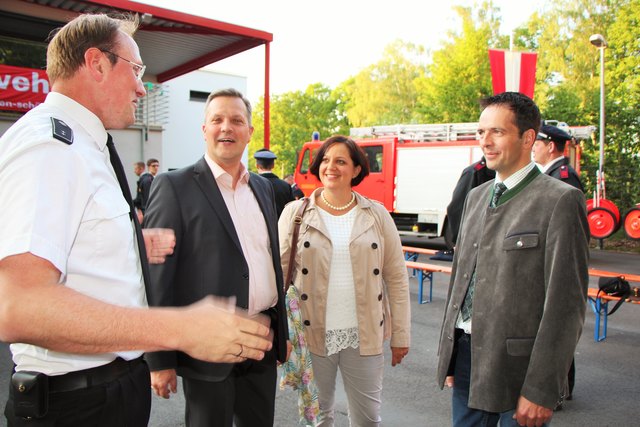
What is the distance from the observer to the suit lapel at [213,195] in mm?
2242

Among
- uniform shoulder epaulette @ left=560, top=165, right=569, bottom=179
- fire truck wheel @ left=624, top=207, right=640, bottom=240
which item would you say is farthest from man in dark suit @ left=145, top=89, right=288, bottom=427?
fire truck wheel @ left=624, top=207, right=640, bottom=240

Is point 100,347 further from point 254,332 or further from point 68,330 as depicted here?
point 254,332

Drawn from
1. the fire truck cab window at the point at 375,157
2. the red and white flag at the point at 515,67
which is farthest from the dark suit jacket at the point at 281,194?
the fire truck cab window at the point at 375,157

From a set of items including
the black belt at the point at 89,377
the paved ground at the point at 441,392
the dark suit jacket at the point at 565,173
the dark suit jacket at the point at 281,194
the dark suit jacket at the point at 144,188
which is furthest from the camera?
the dark suit jacket at the point at 144,188

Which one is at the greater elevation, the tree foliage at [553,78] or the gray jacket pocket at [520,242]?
the tree foliage at [553,78]

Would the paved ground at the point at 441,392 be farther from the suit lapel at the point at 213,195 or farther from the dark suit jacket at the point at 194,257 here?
the suit lapel at the point at 213,195

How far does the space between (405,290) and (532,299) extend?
1.04 meters

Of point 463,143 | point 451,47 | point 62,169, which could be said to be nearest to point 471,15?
point 451,47

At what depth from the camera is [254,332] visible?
105 cm

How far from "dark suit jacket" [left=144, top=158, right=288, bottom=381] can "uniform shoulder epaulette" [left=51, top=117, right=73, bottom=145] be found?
95 centimetres

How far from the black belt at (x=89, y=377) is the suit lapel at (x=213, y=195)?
84 cm

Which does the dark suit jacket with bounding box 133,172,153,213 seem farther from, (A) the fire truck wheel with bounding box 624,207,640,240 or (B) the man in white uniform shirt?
(A) the fire truck wheel with bounding box 624,207,640,240

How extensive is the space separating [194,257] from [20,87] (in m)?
13.5

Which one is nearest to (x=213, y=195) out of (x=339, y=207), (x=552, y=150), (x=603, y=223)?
(x=339, y=207)
